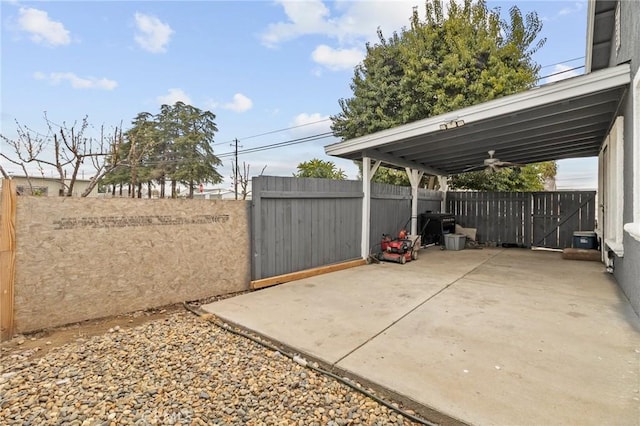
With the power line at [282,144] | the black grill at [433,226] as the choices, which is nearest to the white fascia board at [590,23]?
the black grill at [433,226]

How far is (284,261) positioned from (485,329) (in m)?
2.91

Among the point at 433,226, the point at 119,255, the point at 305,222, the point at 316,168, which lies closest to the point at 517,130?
the point at 433,226

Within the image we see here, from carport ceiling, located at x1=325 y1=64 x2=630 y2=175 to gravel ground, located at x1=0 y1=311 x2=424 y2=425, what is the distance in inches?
176

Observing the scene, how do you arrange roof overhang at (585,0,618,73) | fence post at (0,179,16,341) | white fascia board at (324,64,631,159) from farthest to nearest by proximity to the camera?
roof overhang at (585,0,618,73) < white fascia board at (324,64,631,159) < fence post at (0,179,16,341)

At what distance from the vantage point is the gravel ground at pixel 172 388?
68.6 inches

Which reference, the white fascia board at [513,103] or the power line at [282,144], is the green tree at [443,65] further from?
the white fascia board at [513,103]

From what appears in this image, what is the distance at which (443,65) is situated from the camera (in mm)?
10312

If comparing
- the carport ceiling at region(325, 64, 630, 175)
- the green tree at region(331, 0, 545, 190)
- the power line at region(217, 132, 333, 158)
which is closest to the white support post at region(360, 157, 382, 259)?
the carport ceiling at region(325, 64, 630, 175)

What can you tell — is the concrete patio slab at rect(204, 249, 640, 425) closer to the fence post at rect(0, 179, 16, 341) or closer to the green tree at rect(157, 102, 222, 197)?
the fence post at rect(0, 179, 16, 341)

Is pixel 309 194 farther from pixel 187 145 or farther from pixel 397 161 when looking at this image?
pixel 187 145

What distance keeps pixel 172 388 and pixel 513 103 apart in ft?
17.4

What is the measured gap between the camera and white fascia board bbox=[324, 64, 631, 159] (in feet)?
12.5

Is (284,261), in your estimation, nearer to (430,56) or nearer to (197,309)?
(197,309)

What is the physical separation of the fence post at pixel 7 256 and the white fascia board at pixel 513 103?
15.9ft
